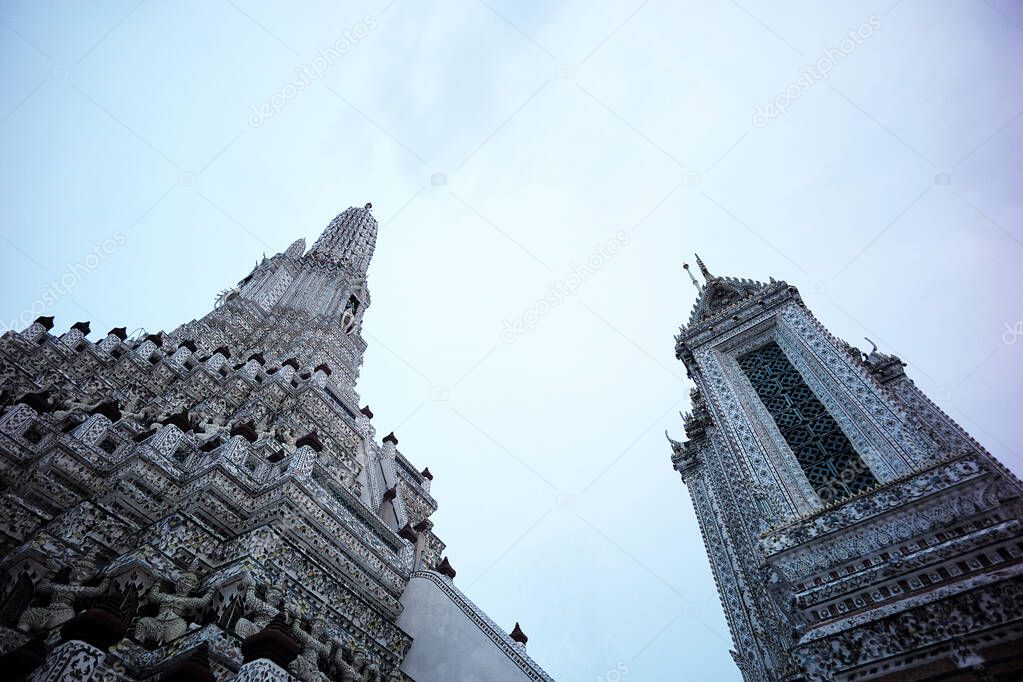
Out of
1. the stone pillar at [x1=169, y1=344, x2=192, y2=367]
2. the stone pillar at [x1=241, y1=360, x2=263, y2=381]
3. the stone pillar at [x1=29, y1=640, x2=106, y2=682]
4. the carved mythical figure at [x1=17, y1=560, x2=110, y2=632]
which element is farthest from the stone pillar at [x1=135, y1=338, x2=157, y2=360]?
the stone pillar at [x1=29, y1=640, x2=106, y2=682]

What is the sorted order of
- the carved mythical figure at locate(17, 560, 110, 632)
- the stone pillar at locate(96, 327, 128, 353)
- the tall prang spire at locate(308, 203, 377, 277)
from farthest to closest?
the tall prang spire at locate(308, 203, 377, 277), the stone pillar at locate(96, 327, 128, 353), the carved mythical figure at locate(17, 560, 110, 632)

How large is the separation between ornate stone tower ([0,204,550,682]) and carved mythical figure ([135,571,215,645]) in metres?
0.02

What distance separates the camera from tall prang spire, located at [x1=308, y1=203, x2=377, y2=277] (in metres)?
30.5

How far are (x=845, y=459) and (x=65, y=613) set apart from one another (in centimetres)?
1217

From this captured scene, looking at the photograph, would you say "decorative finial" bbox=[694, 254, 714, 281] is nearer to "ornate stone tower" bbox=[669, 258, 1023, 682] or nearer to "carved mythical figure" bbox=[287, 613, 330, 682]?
"ornate stone tower" bbox=[669, 258, 1023, 682]

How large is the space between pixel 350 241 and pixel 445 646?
2681 centimetres

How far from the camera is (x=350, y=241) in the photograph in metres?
32.8

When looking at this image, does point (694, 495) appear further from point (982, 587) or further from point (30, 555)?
point (30, 555)

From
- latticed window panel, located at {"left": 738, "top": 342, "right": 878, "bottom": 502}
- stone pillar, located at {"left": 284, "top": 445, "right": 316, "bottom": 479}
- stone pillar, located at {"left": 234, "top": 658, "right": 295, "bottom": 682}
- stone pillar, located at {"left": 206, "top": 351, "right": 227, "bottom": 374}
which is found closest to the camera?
stone pillar, located at {"left": 234, "top": 658, "right": 295, "bottom": 682}

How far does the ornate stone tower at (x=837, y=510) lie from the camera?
7.15 m

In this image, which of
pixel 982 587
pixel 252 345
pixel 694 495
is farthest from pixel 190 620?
pixel 252 345

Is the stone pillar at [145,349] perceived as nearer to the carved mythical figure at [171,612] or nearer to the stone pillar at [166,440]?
the stone pillar at [166,440]

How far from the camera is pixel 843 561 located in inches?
342

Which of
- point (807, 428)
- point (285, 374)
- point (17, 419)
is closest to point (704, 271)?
point (807, 428)
